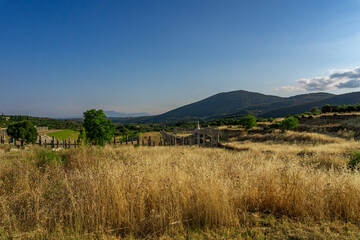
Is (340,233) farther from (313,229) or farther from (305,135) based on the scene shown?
(305,135)

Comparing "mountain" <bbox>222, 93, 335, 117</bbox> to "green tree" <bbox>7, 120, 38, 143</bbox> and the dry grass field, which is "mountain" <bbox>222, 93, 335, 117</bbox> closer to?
"green tree" <bbox>7, 120, 38, 143</bbox>

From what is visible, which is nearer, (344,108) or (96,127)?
(96,127)

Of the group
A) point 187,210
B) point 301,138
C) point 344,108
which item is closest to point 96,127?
point 187,210

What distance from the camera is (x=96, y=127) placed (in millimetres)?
20109

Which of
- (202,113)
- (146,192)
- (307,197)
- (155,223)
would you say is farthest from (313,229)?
(202,113)

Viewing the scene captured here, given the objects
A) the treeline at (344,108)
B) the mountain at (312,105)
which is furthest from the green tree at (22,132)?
the mountain at (312,105)

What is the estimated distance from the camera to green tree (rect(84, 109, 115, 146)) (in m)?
20.0

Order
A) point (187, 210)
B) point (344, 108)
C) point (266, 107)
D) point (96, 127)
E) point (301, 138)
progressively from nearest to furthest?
point (187, 210), point (96, 127), point (301, 138), point (344, 108), point (266, 107)

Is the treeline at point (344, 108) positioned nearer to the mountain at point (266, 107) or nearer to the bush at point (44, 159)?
the bush at point (44, 159)

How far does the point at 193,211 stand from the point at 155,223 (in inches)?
27.3

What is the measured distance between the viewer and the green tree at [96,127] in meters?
20.0

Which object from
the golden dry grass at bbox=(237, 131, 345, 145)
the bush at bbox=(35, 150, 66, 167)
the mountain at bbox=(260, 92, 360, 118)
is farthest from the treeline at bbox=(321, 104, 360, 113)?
the mountain at bbox=(260, 92, 360, 118)

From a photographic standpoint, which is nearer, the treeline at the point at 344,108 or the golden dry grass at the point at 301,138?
the golden dry grass at the point at 301,138

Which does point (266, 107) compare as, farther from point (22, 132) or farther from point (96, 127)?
point (22, 132)
